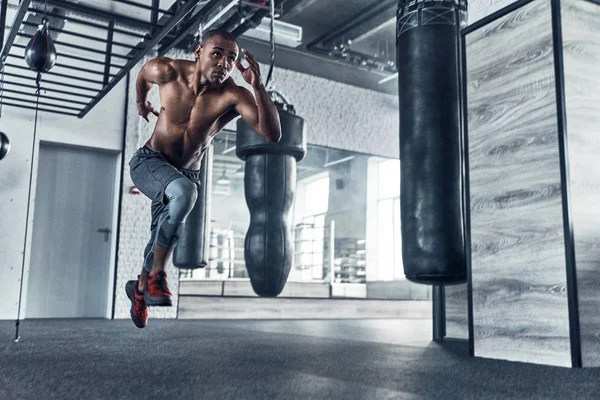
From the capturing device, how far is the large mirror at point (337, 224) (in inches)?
341

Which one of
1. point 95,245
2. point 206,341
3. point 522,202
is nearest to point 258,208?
point 206,341

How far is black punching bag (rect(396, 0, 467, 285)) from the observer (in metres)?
2.74

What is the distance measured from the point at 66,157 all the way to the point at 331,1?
10.9ft

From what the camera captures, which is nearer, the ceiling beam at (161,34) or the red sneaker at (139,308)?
the red sneaker at (139,308)

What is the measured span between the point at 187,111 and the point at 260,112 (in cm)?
33

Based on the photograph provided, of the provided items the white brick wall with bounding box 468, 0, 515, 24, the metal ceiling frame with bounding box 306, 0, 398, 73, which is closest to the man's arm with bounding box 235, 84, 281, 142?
the white brick wall with bounding box 468, 0, 515, 24

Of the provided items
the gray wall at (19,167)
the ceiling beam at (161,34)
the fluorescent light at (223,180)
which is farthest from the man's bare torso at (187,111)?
the fluorescent light at (223,180)

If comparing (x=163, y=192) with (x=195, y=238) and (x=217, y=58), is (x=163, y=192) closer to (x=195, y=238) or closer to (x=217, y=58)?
(x=217, y=58)

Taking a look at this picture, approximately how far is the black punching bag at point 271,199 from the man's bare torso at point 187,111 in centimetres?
130

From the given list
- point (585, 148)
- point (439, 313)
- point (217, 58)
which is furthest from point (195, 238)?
point (585, 148)

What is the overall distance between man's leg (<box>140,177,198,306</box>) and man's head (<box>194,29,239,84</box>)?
433 mm

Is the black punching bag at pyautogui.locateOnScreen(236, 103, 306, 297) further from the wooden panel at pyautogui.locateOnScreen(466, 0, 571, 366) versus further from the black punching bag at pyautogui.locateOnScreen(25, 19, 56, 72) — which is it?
the black punching bag at pyautogui.locateOnScreen(25, 19, 56, 72)

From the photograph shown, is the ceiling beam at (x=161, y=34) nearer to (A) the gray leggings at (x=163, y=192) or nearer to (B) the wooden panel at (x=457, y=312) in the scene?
(A) the gray leggings at (x=163, y=192)

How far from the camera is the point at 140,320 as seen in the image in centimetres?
239
